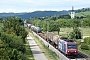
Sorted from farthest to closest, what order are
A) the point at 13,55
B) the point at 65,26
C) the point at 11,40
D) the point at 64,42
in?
the point at 65,26 → the point at 64,42 → the point at 11,40 → the point at 13,55

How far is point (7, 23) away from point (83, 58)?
26977 mm

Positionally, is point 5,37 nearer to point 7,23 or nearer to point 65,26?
point 7,23

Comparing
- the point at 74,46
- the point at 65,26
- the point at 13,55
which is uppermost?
the point at 13,55

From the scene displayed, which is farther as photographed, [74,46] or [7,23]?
[7,23]

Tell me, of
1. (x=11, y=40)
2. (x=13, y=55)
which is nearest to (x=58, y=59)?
(x=11, y=40)

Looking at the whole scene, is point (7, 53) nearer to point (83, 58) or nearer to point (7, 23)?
point (83, 58)

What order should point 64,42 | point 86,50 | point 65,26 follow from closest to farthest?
point 64,42 < point 86,50 < point 65,26

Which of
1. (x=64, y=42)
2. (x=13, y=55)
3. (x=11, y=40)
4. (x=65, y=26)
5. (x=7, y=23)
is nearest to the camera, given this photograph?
(x=13, y=55)

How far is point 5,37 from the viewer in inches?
1939

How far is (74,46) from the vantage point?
4962 cm

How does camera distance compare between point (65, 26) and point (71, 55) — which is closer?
point (71, 55)


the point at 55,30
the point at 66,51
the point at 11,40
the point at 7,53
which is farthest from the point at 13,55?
the point at 55,30

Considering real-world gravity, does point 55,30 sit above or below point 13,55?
below

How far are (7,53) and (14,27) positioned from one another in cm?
4062
